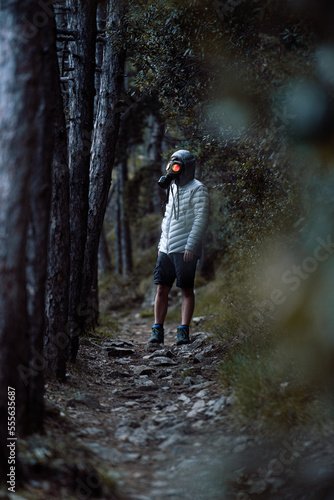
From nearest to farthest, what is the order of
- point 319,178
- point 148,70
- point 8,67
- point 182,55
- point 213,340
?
point 8,67, point 319,178, point 182,55, point 148,70, point 213,340

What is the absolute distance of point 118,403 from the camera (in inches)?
174

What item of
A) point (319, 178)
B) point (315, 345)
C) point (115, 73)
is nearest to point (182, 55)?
point (115, 73)

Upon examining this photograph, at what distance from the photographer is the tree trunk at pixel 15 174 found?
2.74 meters

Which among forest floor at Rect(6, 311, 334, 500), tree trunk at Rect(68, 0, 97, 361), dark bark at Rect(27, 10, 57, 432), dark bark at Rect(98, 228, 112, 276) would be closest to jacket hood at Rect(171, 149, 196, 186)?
tree trunk at Rect(68, 0, 97, 361)

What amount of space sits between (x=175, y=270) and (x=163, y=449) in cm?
339

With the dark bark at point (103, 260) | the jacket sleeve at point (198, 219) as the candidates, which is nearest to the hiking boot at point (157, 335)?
the jacket sleeve at point (198, 219)

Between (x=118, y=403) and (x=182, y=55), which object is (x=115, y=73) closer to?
(x=182, y=55)

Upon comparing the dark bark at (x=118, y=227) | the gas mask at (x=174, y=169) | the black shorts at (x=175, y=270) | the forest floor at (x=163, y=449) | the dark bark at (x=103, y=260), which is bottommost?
the forest floor at (x=163, y=449)

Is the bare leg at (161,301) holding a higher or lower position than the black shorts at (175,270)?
lower

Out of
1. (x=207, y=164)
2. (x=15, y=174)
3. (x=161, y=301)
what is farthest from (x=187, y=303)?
(x=15, y=174)

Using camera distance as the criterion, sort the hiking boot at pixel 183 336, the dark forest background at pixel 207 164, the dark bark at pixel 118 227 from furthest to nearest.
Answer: the dark bark at pixel 118 227
the hiking boot at pixel 183 336
the dark forest background at pixel 207 164

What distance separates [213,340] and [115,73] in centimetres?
379

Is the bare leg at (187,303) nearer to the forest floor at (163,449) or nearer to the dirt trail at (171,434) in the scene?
the dirt trail at (171,434)

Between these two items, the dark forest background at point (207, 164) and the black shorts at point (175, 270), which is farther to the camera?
the black shorts at point (175, 270)
